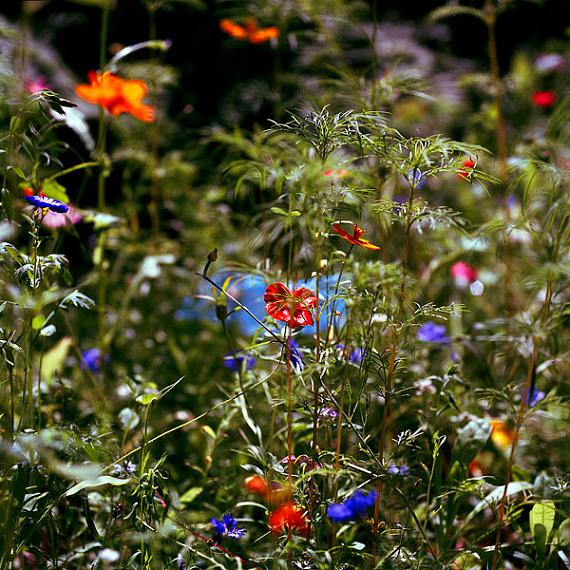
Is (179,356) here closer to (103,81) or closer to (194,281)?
(194,281)

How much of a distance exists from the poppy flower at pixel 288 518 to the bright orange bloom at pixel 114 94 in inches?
30.3

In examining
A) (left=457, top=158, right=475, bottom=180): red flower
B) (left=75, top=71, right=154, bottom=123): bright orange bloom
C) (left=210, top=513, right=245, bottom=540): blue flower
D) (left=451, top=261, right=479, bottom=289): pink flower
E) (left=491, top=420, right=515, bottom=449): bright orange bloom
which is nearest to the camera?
(left=457, top=158, right=475, bottom=180): red flower

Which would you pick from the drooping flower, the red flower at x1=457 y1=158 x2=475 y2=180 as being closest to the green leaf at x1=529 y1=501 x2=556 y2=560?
the red flower at x1=457 y1=158 x2=475 y2=180

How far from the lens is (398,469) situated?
915mm

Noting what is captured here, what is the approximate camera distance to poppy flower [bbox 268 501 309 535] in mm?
806

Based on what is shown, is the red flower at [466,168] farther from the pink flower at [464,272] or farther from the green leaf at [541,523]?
the pink flower at [464,272]

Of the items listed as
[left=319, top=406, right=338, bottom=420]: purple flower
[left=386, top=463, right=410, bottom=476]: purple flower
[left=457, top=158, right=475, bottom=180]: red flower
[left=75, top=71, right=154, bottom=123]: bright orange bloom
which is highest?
[left=457, top=158, right=475, bottom=180]: red flower

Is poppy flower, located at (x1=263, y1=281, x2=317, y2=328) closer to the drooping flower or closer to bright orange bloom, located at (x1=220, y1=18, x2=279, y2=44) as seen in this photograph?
the drooping flower

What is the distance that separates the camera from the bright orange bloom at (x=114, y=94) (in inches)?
49.0

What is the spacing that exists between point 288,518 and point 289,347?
0.20 m

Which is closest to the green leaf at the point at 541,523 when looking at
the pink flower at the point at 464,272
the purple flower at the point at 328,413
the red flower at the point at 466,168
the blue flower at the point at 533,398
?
the blue flower at the point at 533,398

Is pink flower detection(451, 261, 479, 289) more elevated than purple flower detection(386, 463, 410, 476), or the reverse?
purple flower detection(386, 463, 410, 476)

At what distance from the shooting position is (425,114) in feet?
7.39

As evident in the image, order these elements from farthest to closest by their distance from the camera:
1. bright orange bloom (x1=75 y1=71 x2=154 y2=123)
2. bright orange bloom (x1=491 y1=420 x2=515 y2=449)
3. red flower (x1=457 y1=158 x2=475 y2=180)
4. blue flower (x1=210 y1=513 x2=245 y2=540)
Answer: bright orange bloom (x1=75 y1=71 x2=154 y2=123), bright orange bloom (x1=491 y1=420 x2=515 y2=449), blue flower (x1=210 y1=513 x2=245 y2=540), red flower (x1=457 y1=158 x2=475 y2=180)
